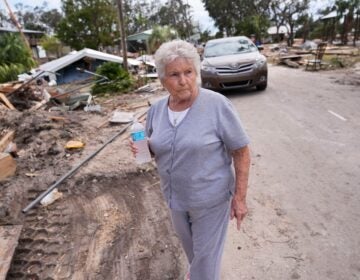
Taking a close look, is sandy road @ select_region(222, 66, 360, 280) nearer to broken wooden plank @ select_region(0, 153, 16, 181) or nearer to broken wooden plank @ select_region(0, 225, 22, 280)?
broken wooden plank @ select_region(0, 225, 22, 280)

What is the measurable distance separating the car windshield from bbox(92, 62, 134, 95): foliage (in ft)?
17.3

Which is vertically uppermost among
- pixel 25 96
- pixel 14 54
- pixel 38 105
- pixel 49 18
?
pixel 49 18

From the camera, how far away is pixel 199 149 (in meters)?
2.04

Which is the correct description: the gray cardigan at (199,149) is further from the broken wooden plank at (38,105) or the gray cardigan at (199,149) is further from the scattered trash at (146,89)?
the scattered trash at (146,89)

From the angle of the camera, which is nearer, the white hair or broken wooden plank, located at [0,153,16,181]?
the white hair

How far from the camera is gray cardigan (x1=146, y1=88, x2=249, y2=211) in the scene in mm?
2025

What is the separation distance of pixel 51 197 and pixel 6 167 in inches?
55.9

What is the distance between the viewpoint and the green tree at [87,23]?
36.2 metres

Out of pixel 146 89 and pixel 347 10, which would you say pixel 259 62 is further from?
pixel 347 10

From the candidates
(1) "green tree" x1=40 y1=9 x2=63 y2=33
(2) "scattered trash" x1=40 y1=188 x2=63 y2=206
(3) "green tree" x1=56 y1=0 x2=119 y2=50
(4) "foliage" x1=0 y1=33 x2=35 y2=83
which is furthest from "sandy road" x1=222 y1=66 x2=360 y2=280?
(1) "green tree" x1=40 y1=9 x2=63 y2=33

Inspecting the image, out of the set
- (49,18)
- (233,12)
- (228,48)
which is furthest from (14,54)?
(49,18)

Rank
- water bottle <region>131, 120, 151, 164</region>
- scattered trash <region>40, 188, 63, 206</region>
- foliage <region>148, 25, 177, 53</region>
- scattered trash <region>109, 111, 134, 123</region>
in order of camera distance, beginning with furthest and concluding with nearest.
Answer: foliage <region>148, 25, 177, 53</region> < scattered trash <region>109, 111, 134, 123</region> < scattered trash <region>40, 188, 63, 206</region> < water bottle <region>131, 120, 151, 164</region>

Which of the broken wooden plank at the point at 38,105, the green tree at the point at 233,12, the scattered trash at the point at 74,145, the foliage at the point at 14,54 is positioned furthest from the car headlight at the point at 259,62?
the green tree at the point at 233,12

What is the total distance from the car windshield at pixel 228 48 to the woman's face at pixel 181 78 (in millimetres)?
9342
